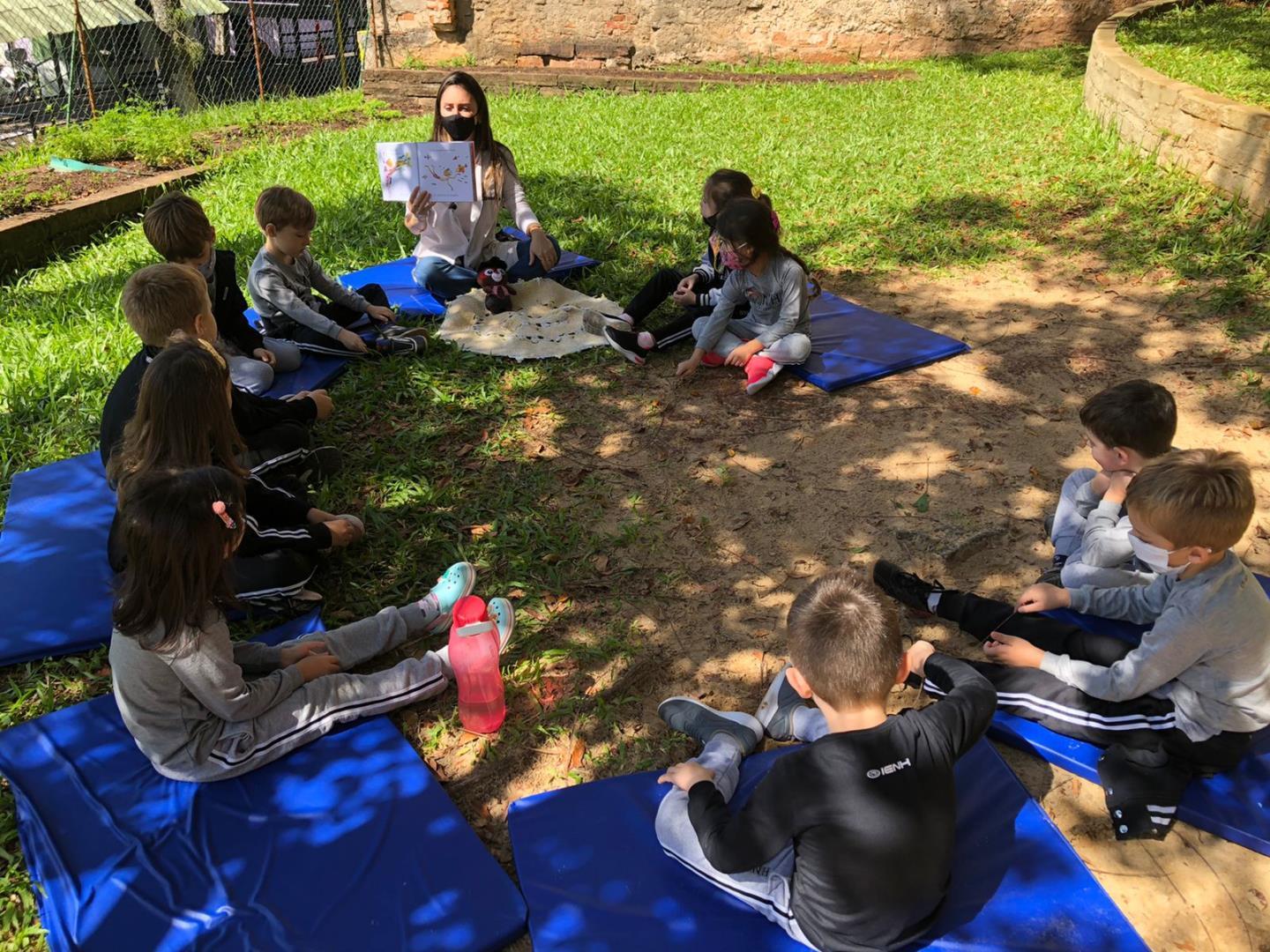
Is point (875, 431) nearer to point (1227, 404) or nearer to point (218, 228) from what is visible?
point (1227, 404)

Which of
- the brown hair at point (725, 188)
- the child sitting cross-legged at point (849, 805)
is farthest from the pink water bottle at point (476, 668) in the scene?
the brown hair at point (725, 188)

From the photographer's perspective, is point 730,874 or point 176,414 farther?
point 176,414

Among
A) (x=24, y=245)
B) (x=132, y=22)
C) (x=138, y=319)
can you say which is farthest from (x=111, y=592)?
(x=132, y=22)

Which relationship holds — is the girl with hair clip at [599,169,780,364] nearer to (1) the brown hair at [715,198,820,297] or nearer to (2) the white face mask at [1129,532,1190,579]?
(1) the brown hair at [715,198,820,297]

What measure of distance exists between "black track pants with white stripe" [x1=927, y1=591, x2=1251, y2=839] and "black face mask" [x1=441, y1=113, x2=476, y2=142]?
4348 mm

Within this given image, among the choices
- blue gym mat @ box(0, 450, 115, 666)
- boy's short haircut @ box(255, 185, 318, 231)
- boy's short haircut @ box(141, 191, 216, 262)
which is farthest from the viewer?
boy's short haircut @ box(255, 185, 318, 231)

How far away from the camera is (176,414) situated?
3029 mm

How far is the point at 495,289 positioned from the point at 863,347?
7.35ft

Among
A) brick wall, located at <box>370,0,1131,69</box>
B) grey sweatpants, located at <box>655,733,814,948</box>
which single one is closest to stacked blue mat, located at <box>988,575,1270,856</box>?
grey sweatpants, located at <box>655,733,814,948</box>

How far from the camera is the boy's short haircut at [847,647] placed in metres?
2.08

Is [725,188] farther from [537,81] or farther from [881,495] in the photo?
[537,81]

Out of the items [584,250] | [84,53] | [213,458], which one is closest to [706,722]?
[213,458]

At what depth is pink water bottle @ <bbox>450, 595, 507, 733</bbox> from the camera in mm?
2877

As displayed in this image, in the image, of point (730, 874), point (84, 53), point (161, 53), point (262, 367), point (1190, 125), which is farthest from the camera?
point (161, 53)
